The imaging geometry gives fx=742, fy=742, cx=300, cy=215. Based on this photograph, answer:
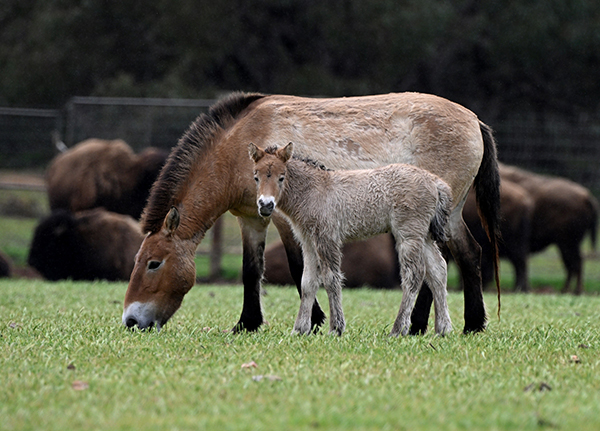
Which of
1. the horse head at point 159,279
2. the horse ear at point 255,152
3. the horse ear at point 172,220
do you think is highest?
the horse ear at point 255,152

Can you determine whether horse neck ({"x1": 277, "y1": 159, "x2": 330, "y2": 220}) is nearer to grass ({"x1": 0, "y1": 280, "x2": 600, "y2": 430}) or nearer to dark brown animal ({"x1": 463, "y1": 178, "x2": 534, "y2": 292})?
grass ({"x1": 0, "y1": 280, "x2": 600, "y2": 430})

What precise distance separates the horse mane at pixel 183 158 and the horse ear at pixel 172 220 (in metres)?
0.17

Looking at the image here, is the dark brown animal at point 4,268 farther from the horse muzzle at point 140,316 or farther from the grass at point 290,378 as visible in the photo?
the horse muzzle at point 140,316

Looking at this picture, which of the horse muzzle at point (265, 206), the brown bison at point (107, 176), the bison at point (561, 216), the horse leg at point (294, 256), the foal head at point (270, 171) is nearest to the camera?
the horse muzzle at point (265, 206)

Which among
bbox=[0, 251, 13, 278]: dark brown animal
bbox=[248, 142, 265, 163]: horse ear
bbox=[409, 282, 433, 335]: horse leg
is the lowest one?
bbox=[0, 251, 13, 278]: dark brown animal

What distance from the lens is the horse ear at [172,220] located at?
5980 mm

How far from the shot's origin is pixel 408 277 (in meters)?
5.53

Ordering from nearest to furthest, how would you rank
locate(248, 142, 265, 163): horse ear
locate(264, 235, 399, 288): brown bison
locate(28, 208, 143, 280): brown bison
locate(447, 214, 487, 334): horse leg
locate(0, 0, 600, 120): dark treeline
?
1. locate(248, 142, 265, 163): horse ear
2. locate(447, 214, 487, 334): horse leg
3. locate(28, 208, 143, 280): brown bison
4. locate(264, 235, 399, 288): brown bison
5. locate(0, 0, 600, 120): dark treeline

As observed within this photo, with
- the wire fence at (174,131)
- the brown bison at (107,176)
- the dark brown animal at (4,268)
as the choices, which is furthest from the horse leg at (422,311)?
the wire fence at (174,131)

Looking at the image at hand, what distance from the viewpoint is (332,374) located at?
4.10 metres

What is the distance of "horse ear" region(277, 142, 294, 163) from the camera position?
5.67 meters

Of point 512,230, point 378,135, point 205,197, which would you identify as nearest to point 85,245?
point 205,197

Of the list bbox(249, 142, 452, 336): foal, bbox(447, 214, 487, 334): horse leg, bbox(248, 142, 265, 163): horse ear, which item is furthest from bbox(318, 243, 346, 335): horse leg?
bbox(447, 214, 487, 334): horse leg

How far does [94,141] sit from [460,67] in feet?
60.5
